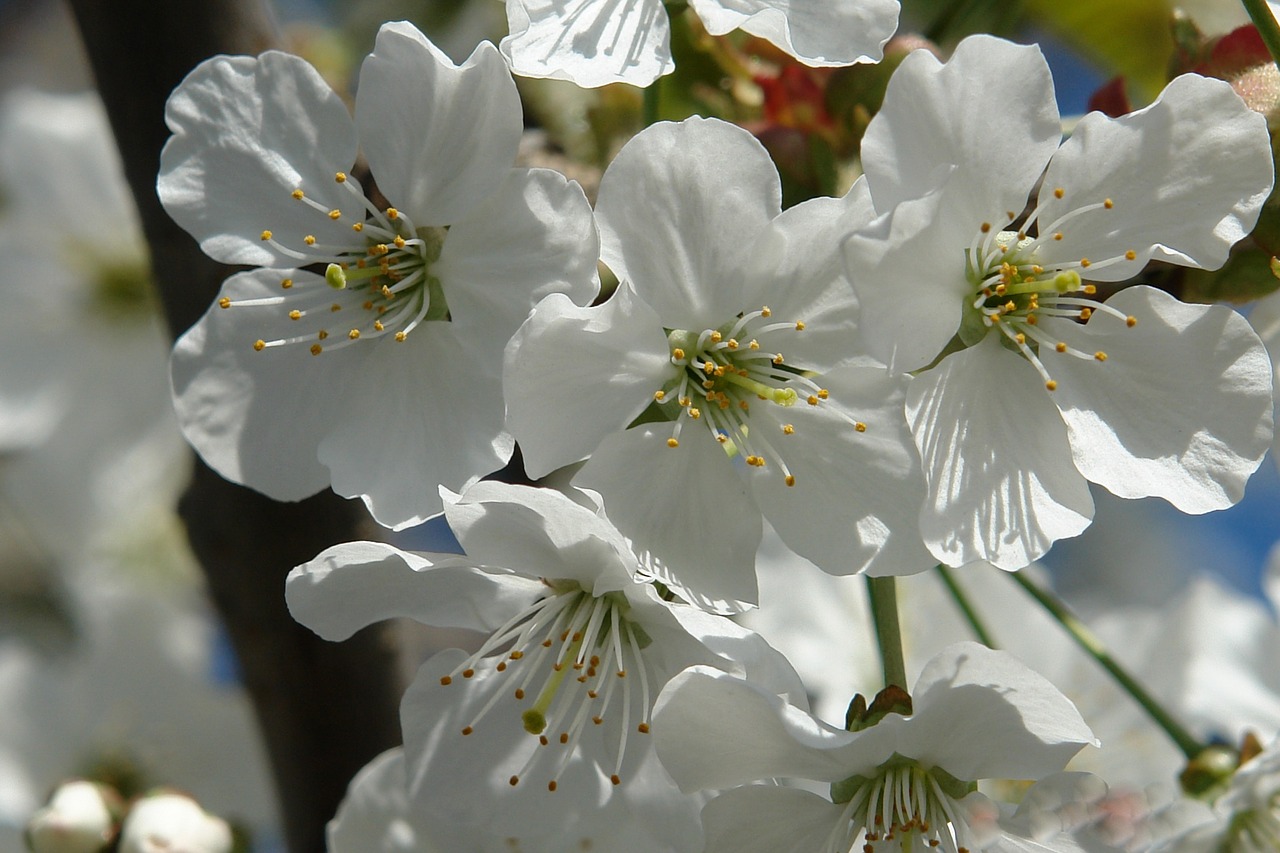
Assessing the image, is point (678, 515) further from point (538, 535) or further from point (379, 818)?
point (379, 818)


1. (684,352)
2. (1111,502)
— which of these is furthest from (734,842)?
(1111,502)

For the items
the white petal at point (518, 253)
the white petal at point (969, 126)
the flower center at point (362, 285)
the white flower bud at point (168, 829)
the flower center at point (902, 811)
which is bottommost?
the white flower bud at point (168, 829)

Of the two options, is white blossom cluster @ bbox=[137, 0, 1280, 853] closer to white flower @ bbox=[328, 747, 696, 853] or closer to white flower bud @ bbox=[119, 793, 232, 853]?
white flower @ bbox=[328, 747, 696, 853]

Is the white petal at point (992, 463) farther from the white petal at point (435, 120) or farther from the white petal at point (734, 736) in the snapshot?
the white petal at point (435, 120)

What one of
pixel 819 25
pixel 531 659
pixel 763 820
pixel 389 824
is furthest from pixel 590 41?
pixel 389 824

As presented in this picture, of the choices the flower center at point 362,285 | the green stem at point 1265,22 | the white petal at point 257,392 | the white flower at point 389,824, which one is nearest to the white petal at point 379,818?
the white flower at point 389,824

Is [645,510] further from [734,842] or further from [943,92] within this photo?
[943,92]
